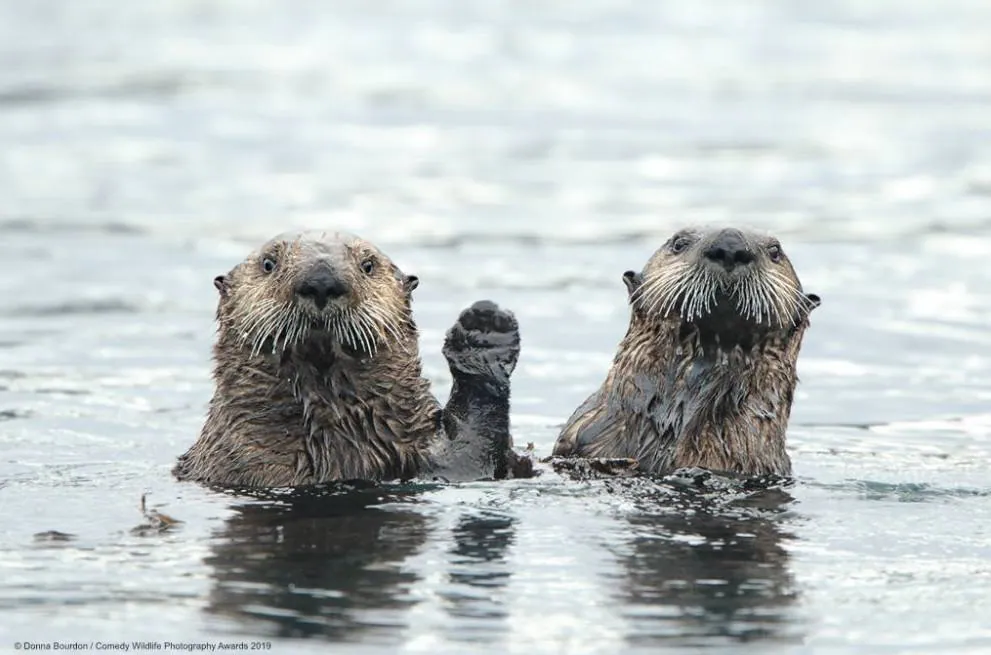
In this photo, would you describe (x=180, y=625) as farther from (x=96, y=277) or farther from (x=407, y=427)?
(x=96, y=277)

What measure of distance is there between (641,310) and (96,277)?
25.0 ft

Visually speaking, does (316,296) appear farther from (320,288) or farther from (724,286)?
(724,286)

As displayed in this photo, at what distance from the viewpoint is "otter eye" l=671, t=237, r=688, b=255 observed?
9555 mm

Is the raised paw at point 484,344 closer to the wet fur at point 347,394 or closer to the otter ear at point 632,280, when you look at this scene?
the wet fur at point 347,394

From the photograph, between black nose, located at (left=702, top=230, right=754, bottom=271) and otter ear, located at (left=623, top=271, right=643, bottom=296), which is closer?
black nose, located at (left=702, top=230, right=754, bottom=271)

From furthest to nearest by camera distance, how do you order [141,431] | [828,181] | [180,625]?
[828,181] → [141,431] → [180,625]

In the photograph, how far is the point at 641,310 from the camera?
382 inches

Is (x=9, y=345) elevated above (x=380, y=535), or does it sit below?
above

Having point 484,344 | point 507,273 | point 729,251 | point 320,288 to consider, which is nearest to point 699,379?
point 729,251

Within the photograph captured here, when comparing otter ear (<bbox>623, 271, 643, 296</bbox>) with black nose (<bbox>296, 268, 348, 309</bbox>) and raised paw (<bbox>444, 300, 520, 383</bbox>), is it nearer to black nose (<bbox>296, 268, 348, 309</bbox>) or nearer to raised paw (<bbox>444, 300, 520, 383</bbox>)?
raised paw (<bbox>444, 300, 520, 383</bbox>)

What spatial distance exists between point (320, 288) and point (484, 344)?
0.85 meters

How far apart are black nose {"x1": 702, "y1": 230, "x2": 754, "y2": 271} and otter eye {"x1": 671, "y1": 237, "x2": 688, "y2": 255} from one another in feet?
1.24

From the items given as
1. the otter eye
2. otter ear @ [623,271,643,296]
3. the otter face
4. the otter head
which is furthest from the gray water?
the otter eye

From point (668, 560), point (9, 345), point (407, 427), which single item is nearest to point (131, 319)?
point (9, 345)
